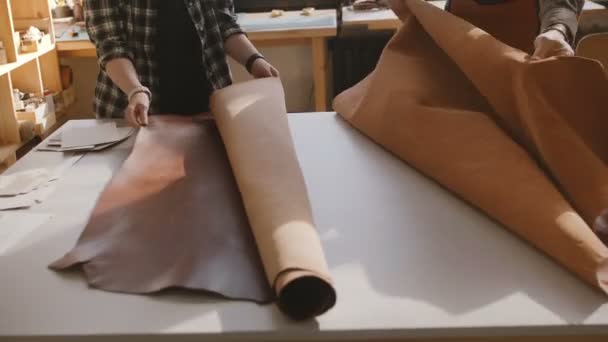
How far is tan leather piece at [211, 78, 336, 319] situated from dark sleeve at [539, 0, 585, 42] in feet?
2.00

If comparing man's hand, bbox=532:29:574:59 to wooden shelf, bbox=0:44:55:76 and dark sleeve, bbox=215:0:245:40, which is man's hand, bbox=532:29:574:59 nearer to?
dark sleeve, bbox=215:0:245:40

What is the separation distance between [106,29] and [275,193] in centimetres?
83

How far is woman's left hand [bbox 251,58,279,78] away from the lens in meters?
1.60

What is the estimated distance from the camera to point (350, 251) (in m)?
1.00

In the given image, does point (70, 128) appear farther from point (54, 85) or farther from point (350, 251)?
point (54, 85)

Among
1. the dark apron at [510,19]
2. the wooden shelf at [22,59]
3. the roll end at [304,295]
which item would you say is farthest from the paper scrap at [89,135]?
the wooden shelf at [22,59]

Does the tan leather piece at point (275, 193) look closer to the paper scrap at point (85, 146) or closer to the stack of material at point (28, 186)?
the paper scrap at point (85, 146)

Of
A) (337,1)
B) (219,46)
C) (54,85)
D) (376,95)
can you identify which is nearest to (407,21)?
(376,95)

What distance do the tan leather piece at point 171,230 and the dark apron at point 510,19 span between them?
71 centimetres

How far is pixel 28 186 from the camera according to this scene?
1233 mm

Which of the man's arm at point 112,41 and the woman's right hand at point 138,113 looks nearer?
the woman's right hand at point 138,113

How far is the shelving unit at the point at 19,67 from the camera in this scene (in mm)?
2576

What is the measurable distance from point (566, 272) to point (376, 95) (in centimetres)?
61

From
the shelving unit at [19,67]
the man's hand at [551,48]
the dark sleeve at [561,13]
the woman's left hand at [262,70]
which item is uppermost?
the dark sleeve at [561,13]
